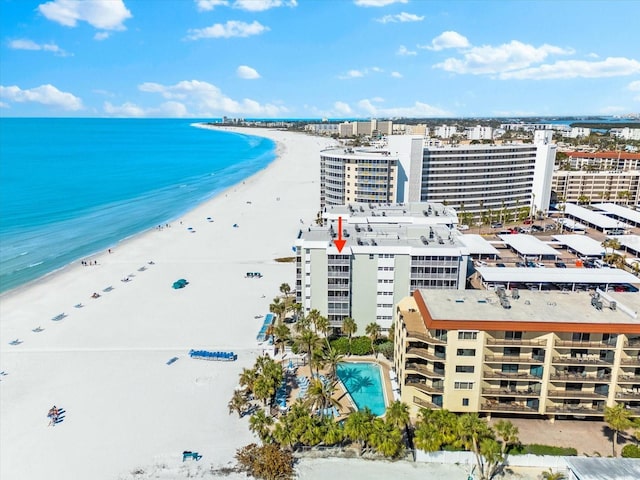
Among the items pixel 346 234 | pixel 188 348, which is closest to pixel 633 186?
pixel 346 234

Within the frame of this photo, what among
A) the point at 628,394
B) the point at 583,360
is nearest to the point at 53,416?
the point at 583,360

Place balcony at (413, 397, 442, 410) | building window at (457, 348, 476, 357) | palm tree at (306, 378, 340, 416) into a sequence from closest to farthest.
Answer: palm tree at (306, 378, 340, 416) → building window at (457, 348, 476, 357) → balcony at (413, 397, 442, 410)

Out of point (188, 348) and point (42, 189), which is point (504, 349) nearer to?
point (188, 348)

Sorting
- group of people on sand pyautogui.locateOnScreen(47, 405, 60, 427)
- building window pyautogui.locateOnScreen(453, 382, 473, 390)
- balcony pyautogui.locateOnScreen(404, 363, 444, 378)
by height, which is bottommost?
group of people on sand pyautogui.locateOnScreen(47, 405, 60, 427)

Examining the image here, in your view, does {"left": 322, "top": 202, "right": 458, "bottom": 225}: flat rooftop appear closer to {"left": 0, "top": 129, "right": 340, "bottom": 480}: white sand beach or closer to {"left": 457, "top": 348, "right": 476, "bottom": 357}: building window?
{"left": 0, "top": 129, "right": 340, "bottom": 480}: white sand beach

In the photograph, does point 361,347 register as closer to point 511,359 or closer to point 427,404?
point 427,404

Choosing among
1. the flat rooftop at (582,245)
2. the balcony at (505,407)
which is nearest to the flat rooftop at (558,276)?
the flat rooftop at (582,245)

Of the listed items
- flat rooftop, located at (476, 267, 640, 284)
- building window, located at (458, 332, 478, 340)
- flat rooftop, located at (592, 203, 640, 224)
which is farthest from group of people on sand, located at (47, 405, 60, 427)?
flat rooftop, located at (592, 203, 640, 224)
